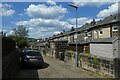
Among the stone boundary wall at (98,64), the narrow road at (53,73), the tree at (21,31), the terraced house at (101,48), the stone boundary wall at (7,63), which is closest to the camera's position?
the stone boundary wall at (7,63)

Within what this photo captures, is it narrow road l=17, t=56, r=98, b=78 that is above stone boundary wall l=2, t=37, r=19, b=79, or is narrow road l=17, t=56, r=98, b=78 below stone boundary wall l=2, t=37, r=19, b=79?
below

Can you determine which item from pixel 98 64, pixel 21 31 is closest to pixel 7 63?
pixel 98 64

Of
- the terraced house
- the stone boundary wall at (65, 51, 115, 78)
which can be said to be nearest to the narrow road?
the stone boundary wall at (65, 51, 115, 78)

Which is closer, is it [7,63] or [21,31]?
[7,63]

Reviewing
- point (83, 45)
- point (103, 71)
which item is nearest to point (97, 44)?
point (83, 45)

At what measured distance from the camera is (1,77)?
6.28 metres

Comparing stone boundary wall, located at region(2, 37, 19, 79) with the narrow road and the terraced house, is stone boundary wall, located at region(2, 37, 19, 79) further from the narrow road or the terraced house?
the terraced house

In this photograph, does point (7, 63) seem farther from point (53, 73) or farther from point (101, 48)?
point (101, 48)

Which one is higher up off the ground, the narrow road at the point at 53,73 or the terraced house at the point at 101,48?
the terraced house at the point at 101,48

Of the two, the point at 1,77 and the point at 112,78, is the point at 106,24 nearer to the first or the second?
the point at 112,78

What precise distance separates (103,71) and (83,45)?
25.2 m

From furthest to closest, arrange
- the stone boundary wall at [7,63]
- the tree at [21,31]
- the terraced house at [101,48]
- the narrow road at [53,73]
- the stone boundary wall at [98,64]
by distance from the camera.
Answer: the tree at [21,31], the terraced house at [101,48], the narrow road at [53,73], the stone boundary wall at [98,64], the stone boundary wall at [7,63]

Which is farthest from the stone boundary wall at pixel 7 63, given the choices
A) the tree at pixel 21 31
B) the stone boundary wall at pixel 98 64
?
the tree at pixel 21 31

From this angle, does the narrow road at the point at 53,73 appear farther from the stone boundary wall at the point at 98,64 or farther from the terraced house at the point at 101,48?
the terraced house at the point at 101,48
